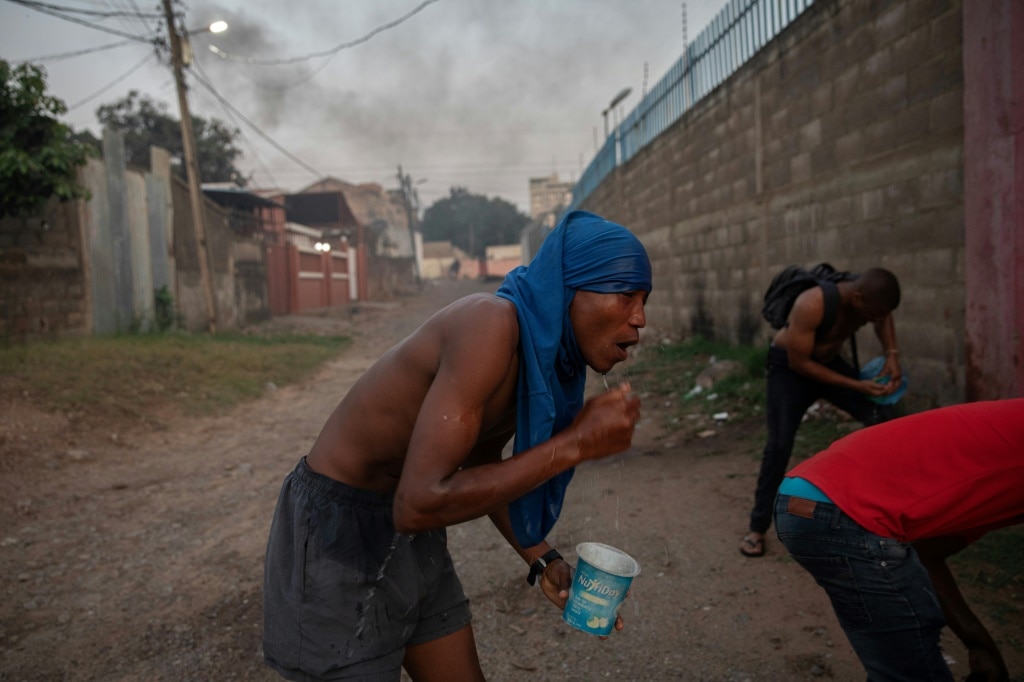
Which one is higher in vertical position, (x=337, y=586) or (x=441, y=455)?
(x=441, y=455)

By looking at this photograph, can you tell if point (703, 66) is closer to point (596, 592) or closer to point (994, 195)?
point (994, 195)

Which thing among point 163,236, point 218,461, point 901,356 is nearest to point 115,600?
point 218,461

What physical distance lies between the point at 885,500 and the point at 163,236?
14.0 meters

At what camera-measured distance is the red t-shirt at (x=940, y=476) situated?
168cm

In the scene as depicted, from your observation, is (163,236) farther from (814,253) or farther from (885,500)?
(885,500)

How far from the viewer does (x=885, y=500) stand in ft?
5.62

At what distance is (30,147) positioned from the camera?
882 cm

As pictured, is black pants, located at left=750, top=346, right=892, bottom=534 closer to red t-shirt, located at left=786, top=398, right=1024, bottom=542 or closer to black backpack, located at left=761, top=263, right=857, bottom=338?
black backpack, located at left=761, top=263, right=857, bottom=338

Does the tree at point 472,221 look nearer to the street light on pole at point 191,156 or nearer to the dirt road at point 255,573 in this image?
the street light on pole at point 191,156

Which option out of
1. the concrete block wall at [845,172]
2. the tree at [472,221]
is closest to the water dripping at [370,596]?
the concrete block wall at [845,172]

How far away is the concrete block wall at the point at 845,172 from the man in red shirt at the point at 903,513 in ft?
10.9

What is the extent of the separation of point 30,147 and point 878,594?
10.2 metres

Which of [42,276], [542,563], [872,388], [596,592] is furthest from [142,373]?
[596,592]

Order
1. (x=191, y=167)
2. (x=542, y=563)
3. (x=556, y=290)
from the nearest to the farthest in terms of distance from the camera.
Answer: (x=556, y=290) → (x=542, y=563) → (x=191, y=167)
